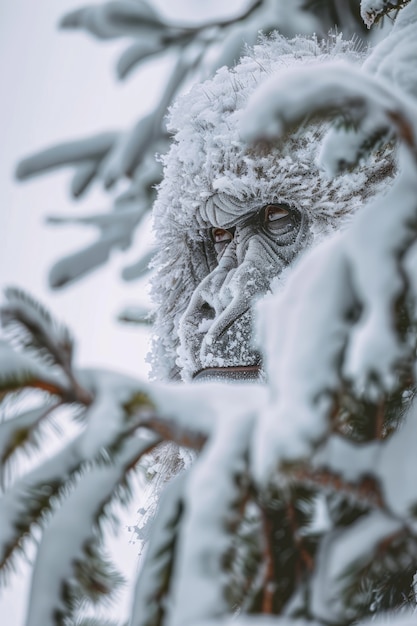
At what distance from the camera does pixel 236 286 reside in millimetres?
2047

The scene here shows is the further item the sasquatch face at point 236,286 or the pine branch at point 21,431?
the sasquatch face at point 236,286

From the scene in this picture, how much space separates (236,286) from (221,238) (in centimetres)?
36

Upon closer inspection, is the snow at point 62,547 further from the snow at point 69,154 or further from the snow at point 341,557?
the snow at point 69,154

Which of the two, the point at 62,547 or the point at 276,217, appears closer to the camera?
the point at 62,547

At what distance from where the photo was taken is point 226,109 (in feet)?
7.17

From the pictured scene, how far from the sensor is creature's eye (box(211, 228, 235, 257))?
2344 millimetres

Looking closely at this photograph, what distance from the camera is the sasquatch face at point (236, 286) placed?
199cm

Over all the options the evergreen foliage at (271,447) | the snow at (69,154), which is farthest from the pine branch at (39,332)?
the snow at (69,154)

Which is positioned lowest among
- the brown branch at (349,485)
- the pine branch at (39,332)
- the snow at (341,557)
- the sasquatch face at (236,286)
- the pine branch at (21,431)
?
the sasquatch face at (236,286)

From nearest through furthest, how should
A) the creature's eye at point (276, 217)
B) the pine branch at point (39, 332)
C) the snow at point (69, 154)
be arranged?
the pine branch at point (39, 332), the creature's eye at point (276, 217), the snow at point (69, 154)

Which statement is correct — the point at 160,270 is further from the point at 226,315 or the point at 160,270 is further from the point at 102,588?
the point at 102,588

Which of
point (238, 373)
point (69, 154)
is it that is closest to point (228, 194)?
point (238, 373)

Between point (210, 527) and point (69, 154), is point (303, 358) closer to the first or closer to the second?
point (210, 527)

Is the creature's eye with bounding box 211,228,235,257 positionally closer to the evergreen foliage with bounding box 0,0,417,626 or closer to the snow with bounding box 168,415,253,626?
the evergreen foliage with bounding box 0,0,417,626
